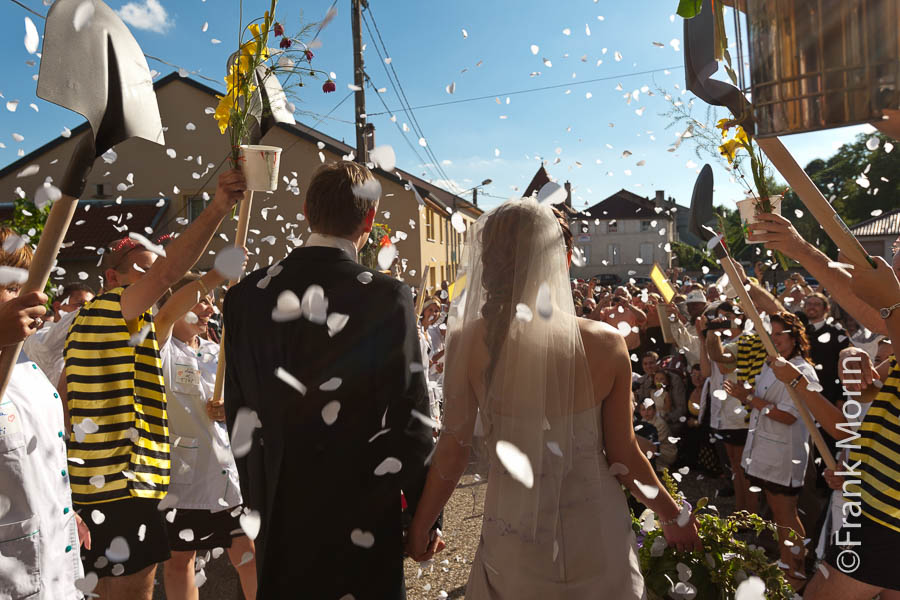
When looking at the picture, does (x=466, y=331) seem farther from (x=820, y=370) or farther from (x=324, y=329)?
(x=820, y=370)

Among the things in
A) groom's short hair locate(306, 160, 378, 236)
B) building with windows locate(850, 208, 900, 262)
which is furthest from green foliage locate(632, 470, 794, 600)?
building with windows locate(850, 208, 900, 262)

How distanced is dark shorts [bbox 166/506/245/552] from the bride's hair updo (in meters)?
2.05

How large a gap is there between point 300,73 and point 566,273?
133cm

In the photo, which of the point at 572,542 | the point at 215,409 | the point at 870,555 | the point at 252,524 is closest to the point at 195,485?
the point at 215,409

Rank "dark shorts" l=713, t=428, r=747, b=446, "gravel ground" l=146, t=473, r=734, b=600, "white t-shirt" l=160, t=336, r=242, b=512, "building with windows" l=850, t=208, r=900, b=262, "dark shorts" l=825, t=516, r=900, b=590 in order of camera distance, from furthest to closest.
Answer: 1. "building with windows" l=850, t=208, r=900, b=262
2. "dark shorts" l=713, t=428, r=747, b=446
3. "gravel ground" l=146, t=473, r=734, b=600
4. "white t-shirt" l=160, t=336, r=242, b=512
5. "dark shorts" l=825, t=516, r=900, b=590

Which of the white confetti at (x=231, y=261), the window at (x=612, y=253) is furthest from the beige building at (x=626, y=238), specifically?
the white confetti at (x=231, y=261)

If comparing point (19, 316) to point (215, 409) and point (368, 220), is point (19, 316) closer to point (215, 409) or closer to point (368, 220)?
point (368, 220)

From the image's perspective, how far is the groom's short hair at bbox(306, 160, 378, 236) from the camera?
222 centimetres

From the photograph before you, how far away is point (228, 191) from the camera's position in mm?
2217

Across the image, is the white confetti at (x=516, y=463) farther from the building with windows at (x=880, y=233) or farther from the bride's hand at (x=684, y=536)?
the building with windows at (x=880, y=233)

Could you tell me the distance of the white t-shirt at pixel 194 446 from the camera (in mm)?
3342

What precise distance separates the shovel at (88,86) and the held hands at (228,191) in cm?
66

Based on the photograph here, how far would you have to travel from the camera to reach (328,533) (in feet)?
6.77

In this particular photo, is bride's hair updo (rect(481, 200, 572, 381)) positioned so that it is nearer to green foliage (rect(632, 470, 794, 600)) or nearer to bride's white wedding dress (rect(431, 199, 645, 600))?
bride's white wedding dress (rect(431, 199, 645, 600))
